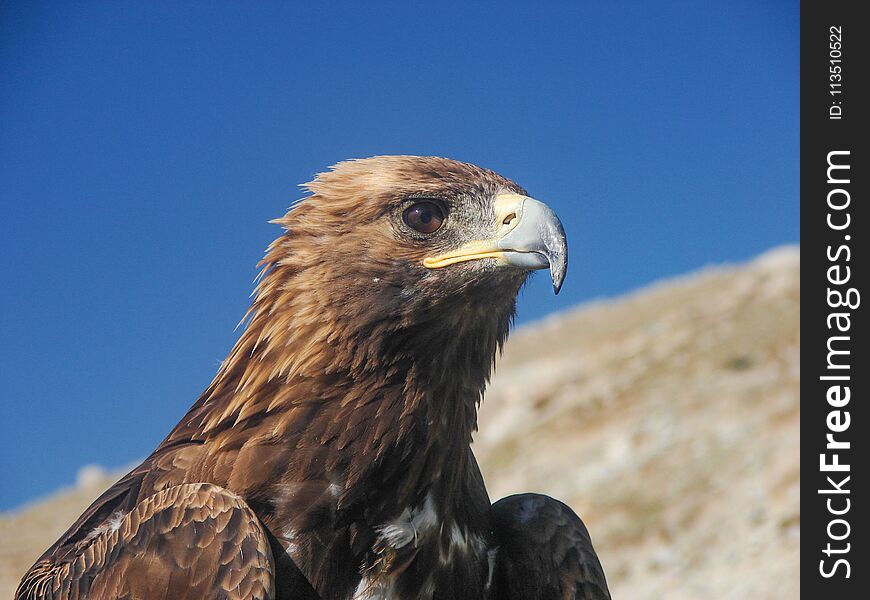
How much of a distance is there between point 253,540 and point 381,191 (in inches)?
74.4

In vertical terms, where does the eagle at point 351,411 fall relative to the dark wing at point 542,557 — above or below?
above

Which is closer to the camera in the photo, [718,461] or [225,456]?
[225,456]

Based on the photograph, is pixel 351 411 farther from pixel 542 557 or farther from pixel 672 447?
pixel 672 447

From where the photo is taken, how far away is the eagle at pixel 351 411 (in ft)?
15.4

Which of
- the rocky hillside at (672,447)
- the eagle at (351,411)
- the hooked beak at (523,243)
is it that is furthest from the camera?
the rocky hillside at (672,447)

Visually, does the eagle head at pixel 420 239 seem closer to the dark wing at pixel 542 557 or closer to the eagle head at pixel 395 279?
the eagle head at pixel 395 279

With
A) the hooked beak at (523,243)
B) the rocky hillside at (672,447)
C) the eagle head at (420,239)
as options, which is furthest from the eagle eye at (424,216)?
the rocky hillside at (672,447)

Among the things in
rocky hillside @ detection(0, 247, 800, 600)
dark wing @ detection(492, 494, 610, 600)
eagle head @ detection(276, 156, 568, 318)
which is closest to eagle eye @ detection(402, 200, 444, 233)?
eagle head @ detection(276, 156, 568, 318)

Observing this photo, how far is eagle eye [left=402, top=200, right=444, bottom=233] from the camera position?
5129 mm

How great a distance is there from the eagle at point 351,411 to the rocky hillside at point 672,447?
32.1 feet

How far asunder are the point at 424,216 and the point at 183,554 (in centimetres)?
205

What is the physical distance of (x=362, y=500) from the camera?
4879mm
